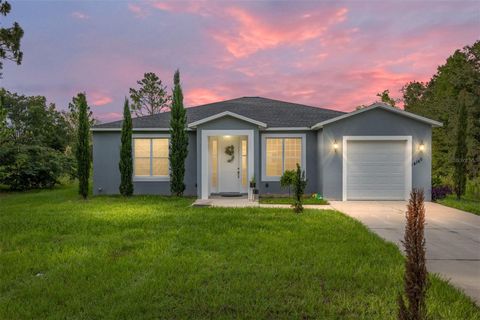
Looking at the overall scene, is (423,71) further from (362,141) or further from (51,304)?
(51,304)

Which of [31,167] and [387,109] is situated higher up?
[387,109]

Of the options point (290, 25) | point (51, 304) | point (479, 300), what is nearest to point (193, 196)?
point (290, 25)

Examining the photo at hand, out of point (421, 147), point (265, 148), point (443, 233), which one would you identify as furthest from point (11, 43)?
point (443, 233)

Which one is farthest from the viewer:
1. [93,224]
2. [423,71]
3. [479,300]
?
[423,71]

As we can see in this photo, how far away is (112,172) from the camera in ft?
46.2

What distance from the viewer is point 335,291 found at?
3.95 metres

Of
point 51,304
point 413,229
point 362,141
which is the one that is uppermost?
point 362,141

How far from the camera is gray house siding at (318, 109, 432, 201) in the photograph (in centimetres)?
1234

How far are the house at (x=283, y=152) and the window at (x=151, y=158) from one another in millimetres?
44

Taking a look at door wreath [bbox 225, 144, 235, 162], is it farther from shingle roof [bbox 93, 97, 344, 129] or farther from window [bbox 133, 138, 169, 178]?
window [bbox 133, 138, 169, 178]

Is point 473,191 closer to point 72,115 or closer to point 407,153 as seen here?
point 407,153

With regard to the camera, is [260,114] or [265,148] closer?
[265,148]

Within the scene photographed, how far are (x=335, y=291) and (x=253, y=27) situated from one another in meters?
12.5

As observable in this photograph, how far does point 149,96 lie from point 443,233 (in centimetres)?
4414
